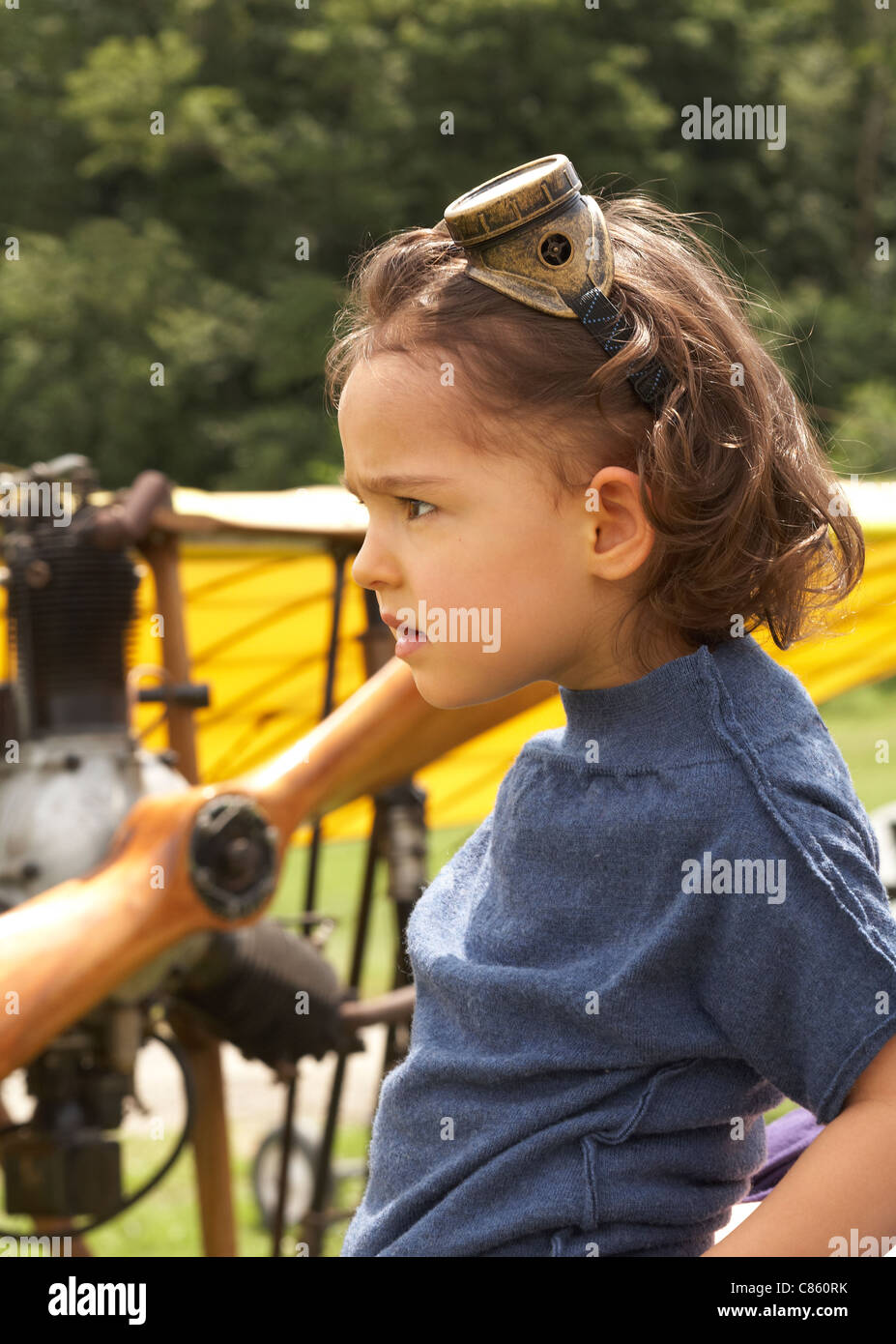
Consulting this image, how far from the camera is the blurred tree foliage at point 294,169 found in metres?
20.1

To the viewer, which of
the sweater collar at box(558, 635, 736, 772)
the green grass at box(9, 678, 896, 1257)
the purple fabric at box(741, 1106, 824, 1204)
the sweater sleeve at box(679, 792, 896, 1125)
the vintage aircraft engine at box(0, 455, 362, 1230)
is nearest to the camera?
the sweater sleeve at box(679, 792, 896, 1125)

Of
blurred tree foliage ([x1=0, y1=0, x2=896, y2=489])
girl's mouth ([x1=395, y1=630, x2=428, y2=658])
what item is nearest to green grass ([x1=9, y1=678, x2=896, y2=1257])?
girl's mouth ([x1=395, y1=630, x2=428, y2=658])

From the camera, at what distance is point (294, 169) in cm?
2094

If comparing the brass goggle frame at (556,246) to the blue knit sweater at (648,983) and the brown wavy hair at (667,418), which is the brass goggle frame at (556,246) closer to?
the brown wavy hair at (667,418)

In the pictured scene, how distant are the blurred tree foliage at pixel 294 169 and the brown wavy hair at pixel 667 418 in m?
16.3

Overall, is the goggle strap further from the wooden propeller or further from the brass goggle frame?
the wooden propeller

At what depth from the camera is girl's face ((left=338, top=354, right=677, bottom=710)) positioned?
898mm

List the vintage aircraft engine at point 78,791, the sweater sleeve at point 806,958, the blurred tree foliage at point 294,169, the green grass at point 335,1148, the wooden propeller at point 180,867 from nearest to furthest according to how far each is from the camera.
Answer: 1. the sweater sleeve at point 806,958
2. the wooden propeller at point 180,867
3. the vintage aircraft engine at point 78,791
4. the green grass at point 335,1148
5. the blurred tree foliage at point 294,169

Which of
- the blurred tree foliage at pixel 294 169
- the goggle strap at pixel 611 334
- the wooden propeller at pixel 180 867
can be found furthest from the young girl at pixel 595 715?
the blurred tree foliage at pixel 294 169

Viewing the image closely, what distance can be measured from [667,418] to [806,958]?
1.06 feet

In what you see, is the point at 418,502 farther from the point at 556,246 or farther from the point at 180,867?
the point at 180,867

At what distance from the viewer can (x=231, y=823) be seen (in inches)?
81.0

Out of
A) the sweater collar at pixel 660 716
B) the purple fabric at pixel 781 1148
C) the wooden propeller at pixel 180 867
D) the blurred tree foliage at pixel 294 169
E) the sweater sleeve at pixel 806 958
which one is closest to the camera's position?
the sweater sleeve at pixel 806 958
